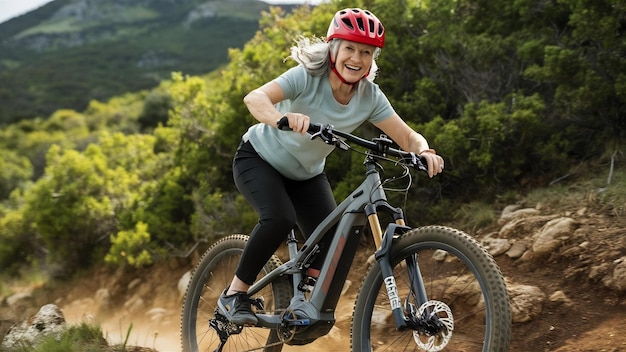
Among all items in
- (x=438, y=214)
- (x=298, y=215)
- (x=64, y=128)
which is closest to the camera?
(x=298, y=215)

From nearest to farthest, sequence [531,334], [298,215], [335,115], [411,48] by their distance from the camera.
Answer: [335,115] < [298,215] < [531,334] < [411,48]

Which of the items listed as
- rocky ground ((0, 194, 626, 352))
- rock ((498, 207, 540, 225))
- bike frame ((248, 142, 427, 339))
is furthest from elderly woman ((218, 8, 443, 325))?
rock ((498, 207, 540, 225))

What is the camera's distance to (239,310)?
4070 mm

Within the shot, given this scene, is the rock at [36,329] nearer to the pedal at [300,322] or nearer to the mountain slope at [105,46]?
the pedal at [300,322]

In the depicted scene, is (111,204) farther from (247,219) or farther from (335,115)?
(335,115)

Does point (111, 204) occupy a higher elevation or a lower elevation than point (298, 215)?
lower

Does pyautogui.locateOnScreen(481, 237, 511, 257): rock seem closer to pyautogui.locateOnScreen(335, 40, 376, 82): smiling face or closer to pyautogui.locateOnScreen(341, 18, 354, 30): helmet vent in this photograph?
pyautogui.locateOnScreen(335, 40, 376, 82): smiling face

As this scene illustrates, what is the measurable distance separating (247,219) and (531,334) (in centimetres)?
458

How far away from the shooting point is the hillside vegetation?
6.75 m

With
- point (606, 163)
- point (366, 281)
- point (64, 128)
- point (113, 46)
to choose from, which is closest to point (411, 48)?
point (606, 163)

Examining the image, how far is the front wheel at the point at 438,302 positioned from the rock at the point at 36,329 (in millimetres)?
3045

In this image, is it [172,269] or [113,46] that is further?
[113,46]

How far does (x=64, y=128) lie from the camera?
5816 cm

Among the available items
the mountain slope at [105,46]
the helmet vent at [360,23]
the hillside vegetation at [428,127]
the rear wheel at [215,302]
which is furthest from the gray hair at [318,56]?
the mountain slope at [105,46]
